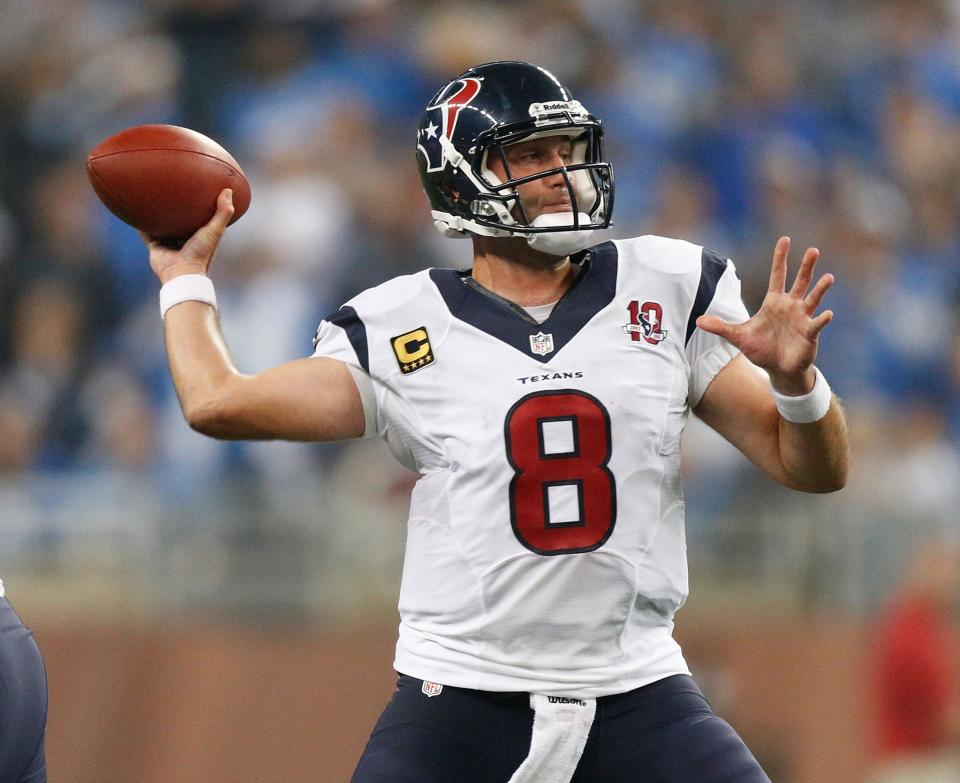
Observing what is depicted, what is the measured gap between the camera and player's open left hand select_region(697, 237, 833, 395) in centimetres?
323

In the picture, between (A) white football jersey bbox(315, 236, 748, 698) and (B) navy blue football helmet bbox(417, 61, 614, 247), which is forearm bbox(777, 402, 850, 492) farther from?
(B) navy blue football helmet bbox(417, 61, 614, 247)

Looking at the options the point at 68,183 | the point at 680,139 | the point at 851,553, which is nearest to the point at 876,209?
the point at 680,139

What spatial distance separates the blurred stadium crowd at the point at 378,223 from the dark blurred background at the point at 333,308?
0.05 ft

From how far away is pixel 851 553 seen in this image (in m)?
6.95

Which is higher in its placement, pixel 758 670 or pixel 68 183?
pixel 68 183

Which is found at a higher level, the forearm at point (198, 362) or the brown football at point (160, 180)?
the brown football at point (160, 180)

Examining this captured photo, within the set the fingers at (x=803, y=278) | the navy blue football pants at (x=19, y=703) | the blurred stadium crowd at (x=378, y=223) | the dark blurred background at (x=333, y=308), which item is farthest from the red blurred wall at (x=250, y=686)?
the fingers at (x=803, y=278)

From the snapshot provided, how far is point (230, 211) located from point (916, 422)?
4995 mm

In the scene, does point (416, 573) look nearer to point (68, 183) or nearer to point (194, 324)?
point (194, 324)

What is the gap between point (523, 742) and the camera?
3.28 meters

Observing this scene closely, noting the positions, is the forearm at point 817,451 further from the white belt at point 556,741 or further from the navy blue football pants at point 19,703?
the navy blue football pants at point 19,703

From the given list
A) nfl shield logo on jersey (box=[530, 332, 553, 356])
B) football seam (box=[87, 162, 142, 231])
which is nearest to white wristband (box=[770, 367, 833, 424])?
nfl shield logo on jersey (box=[530, 332, 553, 356])

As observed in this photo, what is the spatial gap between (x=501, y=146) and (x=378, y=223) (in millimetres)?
4587

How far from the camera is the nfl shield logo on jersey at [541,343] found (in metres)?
3.38
